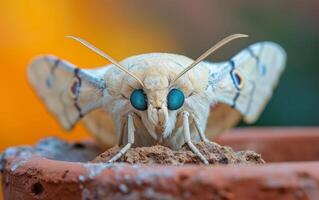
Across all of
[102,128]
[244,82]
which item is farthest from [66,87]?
[244,82]

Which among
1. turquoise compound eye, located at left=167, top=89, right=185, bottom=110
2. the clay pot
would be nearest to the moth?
turquoise compound eye, located at left=167, top=89, right=185, bottom=110

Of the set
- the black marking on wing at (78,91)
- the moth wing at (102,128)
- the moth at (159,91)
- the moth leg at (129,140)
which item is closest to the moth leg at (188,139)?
the moth at (159,91)

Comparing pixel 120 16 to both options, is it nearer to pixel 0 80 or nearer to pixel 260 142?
pixel 0 80

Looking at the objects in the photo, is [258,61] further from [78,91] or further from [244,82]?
[78,91]

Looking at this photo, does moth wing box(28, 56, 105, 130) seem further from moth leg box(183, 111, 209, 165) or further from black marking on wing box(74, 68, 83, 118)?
moth leg box(183, 111, 209, 165)

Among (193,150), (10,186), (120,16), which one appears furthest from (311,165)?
(120,16)

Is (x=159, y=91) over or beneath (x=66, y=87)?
over
